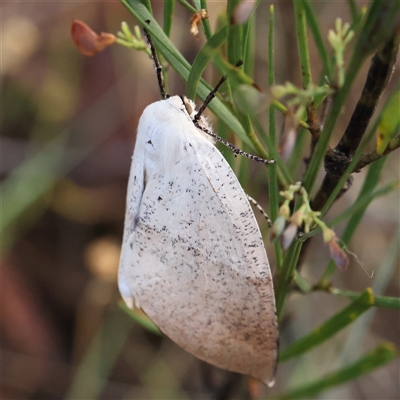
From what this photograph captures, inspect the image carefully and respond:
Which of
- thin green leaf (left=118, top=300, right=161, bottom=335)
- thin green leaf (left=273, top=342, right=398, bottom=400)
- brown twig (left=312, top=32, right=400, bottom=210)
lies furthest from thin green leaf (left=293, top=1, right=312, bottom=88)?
thin green leaf (left=118, top=300, right=161, bottom=335)

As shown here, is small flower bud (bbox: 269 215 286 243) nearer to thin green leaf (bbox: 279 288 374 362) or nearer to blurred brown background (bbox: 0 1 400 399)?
thin green leaf (bbox: 279 288 374 362)

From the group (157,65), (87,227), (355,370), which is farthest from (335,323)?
(87,227)

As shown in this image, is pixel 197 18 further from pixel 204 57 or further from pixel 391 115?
pixel 391 115

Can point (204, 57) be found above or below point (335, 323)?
above

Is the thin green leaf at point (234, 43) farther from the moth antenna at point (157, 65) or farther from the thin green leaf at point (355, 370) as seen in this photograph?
the thin green leaf at point (355, 370)

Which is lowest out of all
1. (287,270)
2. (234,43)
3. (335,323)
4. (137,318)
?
(137,318)

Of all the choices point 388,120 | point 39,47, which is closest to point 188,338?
point 388,120
